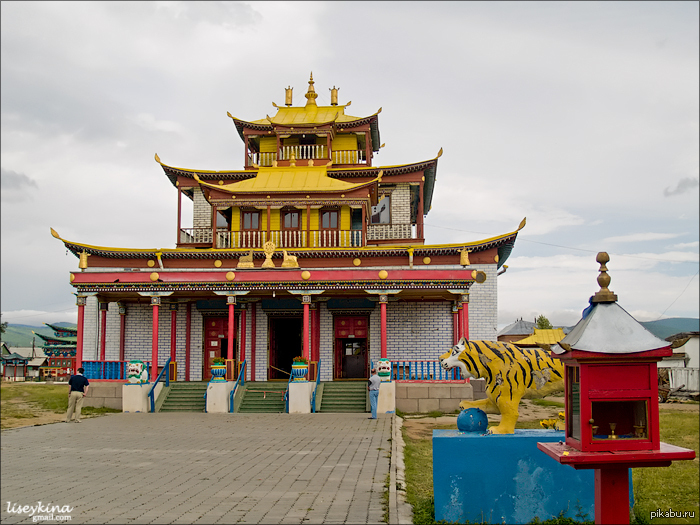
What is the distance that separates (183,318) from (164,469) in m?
15.7

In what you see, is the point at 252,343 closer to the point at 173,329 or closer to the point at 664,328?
the point at 173,329

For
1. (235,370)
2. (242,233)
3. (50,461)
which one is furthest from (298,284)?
(50,461)

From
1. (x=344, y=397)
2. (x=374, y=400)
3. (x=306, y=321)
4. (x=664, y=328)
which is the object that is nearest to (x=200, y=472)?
(x=374, y=400)

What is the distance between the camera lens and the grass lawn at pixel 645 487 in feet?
24.5

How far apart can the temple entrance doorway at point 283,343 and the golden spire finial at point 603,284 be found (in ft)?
66.3

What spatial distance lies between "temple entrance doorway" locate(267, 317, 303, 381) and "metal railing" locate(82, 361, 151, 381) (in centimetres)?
529

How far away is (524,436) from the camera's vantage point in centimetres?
730

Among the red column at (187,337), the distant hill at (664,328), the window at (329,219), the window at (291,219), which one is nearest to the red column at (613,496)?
the distant hill at (664,328)

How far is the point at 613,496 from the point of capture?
5.32 meters

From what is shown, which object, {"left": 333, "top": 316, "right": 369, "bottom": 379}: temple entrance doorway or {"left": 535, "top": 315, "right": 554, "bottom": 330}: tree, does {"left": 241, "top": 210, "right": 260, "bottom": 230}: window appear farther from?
{"left": 535, "top": 315, "right": 554, "bottom": 330}: tree

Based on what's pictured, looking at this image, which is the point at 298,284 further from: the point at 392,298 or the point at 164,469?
the point at 164,469

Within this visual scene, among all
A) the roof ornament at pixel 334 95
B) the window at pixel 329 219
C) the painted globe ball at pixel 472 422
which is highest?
the roof ornament at pixel 334 95

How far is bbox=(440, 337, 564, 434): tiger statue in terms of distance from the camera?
26.9 ft

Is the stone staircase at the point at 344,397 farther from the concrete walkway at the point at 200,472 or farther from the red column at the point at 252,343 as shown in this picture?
the red column at the point at 252,343
